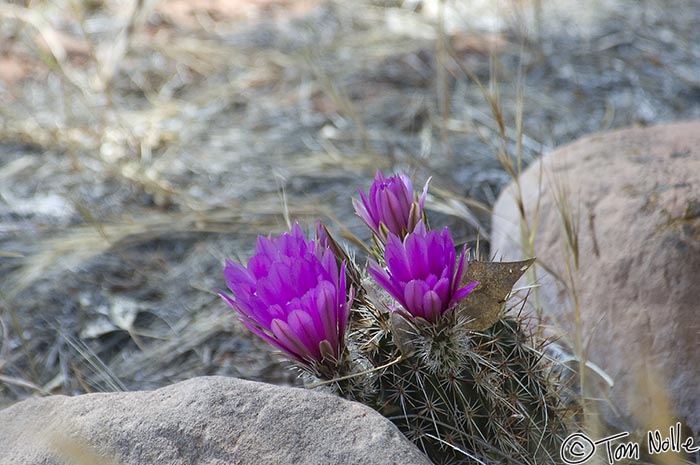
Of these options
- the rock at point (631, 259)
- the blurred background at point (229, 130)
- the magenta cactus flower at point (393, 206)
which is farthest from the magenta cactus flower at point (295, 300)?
the blurred background at point (229, 130)

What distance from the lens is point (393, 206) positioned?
1.64 meters

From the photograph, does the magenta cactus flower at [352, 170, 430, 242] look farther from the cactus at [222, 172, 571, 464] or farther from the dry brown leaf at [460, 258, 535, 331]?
the dry brown leaf at [460, 258, 535, 331]

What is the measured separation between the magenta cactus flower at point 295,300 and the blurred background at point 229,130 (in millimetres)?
777

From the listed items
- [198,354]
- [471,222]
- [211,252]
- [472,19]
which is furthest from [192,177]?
[472,19]

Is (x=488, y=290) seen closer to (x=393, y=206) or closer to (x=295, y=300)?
(x=393, y=206)

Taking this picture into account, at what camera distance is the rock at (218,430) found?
4.60 ft

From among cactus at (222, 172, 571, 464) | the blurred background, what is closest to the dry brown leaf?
cactus at (222, 172, 571, 464)

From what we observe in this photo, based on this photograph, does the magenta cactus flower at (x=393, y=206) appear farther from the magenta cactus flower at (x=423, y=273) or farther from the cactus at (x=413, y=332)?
the magenta cactus flower at (x=423, y=273)

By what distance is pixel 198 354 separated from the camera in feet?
8.68

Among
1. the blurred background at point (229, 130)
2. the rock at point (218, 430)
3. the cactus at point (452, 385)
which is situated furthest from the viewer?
the blurred background at point (229, 130)

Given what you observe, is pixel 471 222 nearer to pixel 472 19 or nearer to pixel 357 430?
pixel 357 430

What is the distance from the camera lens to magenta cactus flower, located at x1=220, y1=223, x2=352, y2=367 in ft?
4.83

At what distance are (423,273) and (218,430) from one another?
0.44 meters

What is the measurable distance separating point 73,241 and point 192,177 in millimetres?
614
